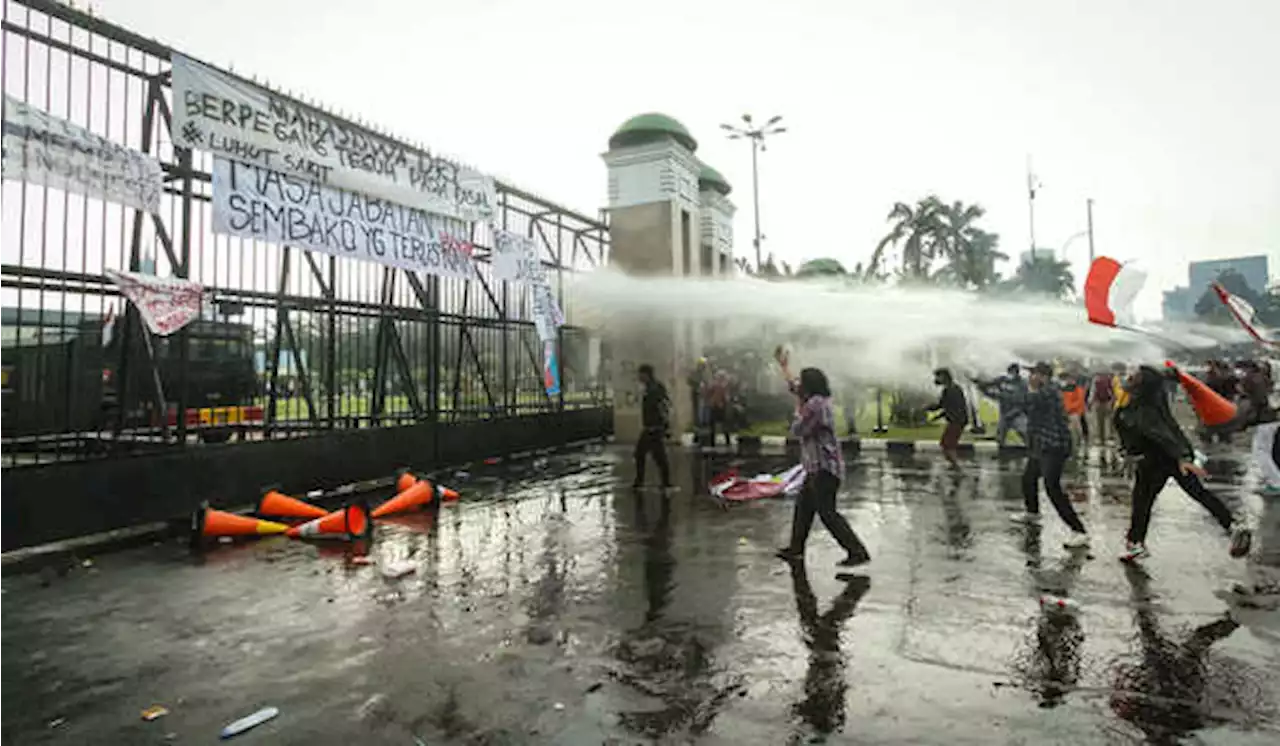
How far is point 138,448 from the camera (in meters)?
8.55

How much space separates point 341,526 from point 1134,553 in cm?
725

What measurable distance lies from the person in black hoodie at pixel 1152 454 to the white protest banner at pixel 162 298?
943 cm

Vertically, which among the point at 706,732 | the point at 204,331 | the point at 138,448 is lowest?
the point at 706,732

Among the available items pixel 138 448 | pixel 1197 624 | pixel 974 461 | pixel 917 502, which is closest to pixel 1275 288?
pixel 974 461

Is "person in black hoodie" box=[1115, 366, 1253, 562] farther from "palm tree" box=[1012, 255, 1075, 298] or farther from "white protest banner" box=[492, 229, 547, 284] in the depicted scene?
"palm tree" box=[1012, 255, 1075, 298]

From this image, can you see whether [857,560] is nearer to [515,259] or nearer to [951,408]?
[951,408]

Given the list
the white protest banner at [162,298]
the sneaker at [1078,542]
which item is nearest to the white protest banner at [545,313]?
the white protest banner at [162,298]

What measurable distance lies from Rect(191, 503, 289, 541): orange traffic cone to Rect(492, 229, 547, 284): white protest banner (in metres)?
6.95

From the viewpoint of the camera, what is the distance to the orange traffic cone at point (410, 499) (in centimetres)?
852

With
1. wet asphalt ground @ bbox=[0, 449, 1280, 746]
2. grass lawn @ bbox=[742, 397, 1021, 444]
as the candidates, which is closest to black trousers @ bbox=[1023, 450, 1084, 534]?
wet asphalt ground @ bbox=[0, 449, 1280, 746]

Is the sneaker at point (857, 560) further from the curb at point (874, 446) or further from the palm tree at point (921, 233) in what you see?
the palm tree at point (921, 233)

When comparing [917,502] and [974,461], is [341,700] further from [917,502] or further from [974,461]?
[974,461]

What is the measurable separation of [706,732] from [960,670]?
1.54 metres

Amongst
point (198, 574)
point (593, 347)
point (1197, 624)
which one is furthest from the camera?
point (593, 347)
